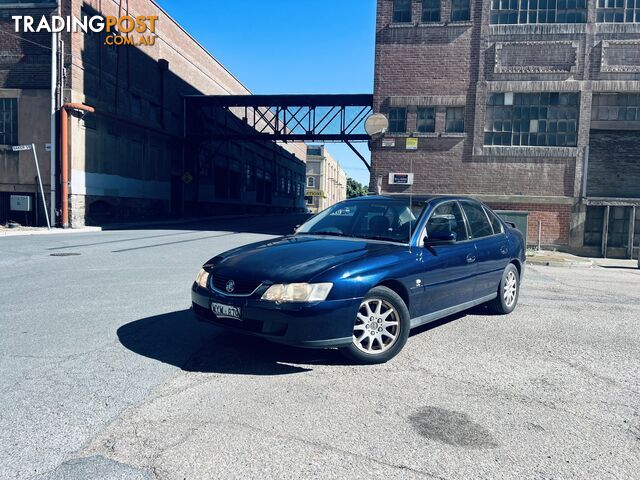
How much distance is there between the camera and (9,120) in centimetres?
2294

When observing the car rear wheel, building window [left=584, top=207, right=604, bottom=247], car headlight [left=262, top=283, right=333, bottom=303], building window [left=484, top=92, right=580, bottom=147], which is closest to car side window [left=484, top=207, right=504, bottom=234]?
the car rear wheel

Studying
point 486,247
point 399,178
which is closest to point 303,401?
point 486,247

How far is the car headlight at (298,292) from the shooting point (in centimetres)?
386

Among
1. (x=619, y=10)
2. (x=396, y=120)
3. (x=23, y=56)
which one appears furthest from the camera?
(x=23, y=56)

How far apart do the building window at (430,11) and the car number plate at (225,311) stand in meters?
17.1

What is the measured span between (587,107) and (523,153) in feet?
8.73

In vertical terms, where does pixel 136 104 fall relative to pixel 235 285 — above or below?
above

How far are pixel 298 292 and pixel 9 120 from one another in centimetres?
2465

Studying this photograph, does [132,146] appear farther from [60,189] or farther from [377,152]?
[377,152]

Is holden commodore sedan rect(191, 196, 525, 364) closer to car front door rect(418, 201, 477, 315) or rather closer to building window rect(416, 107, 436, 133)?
car front door rect(418, 201, 477, 315)

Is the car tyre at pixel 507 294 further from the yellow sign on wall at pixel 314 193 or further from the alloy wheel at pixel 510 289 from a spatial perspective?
the yellow sign on wall at pixel 314 193

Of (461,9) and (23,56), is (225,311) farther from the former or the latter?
(23,56)

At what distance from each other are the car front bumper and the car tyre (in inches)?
117

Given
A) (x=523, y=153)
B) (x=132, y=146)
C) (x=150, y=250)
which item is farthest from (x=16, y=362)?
(x=132, y=146)
